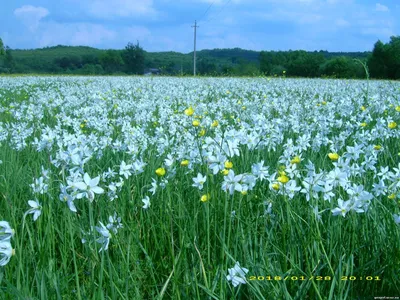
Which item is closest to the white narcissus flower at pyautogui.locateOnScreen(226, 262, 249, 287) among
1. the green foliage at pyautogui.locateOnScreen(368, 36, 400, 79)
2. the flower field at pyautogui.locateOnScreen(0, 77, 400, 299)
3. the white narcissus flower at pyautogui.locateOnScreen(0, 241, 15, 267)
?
the flower field at pyautogui.locateOnScreen(0, 77, 400, 299)

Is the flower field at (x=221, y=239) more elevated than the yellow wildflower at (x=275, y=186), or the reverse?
the yellow wildflower at (x=275, y=186)

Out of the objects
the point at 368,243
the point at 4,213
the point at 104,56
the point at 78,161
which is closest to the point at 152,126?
the point at 4,213

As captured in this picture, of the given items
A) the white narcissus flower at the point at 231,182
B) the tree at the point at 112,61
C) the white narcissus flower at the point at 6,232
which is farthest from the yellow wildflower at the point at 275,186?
the tree at the point at 112,61

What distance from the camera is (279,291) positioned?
1.80 meters

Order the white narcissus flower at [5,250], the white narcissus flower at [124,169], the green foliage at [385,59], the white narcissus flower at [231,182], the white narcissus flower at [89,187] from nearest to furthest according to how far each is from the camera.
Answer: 1. the white narcissus flower at [5,250]
2. the white narcissus flower at [89,187]
3. the white narcissus flower at [231,182]
4. the white narcissus flower at [124,169]
5. the green foliage at [385,59]

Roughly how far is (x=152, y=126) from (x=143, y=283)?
4.51 m

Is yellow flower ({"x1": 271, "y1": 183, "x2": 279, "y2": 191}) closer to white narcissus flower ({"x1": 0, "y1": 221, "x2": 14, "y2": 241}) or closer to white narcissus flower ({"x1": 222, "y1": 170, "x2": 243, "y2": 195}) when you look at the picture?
white narcissus flower ({"x1": 222, "y1": 170, "x2": 243, "y2": 195})

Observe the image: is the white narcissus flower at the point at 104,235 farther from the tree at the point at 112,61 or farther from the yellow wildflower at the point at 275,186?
the tree at the point at 112,61

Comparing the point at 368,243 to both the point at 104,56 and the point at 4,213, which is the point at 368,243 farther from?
the point at 104,56

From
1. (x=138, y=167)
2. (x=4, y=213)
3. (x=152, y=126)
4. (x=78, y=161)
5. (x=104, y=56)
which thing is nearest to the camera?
(x=78, y=161)

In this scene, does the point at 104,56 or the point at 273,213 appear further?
the point at 104,56

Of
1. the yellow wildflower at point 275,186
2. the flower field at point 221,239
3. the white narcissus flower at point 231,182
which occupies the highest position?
the white narcissus flower at point 231,182

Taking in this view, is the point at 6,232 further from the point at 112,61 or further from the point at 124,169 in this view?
the point at 112,61

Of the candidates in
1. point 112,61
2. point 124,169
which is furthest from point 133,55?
point 124,169
